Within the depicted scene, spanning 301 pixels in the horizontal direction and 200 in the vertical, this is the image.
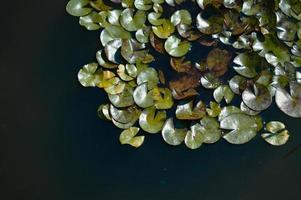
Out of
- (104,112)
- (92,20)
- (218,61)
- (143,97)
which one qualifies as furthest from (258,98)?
(92,20)

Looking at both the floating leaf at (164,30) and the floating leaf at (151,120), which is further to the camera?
the floating leaf at (164,30)

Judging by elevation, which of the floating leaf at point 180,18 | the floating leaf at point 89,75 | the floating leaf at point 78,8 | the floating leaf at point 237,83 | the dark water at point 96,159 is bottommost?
the dark water at point 96,159

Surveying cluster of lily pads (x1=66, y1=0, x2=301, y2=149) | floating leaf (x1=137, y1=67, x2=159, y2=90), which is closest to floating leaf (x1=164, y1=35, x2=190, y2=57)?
cluster of lily pads (x1=66, y1=0, x2=301, y2=149)

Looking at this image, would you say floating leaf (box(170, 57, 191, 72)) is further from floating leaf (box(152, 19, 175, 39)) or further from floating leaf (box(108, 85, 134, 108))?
floating leaf (box(108, 85, 134, 108))

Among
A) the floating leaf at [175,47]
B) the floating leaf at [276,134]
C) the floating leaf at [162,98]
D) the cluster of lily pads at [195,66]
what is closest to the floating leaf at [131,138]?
the cluster of lily pads at [195,66]

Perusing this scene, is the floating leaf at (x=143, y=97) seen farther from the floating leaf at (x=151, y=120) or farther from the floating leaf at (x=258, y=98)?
the floating leaf at (x=258, y=98)

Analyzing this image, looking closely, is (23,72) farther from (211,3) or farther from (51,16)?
(211,3)

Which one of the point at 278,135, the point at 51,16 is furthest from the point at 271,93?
the point at 51,16

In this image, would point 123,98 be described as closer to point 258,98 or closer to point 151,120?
point 151,120
